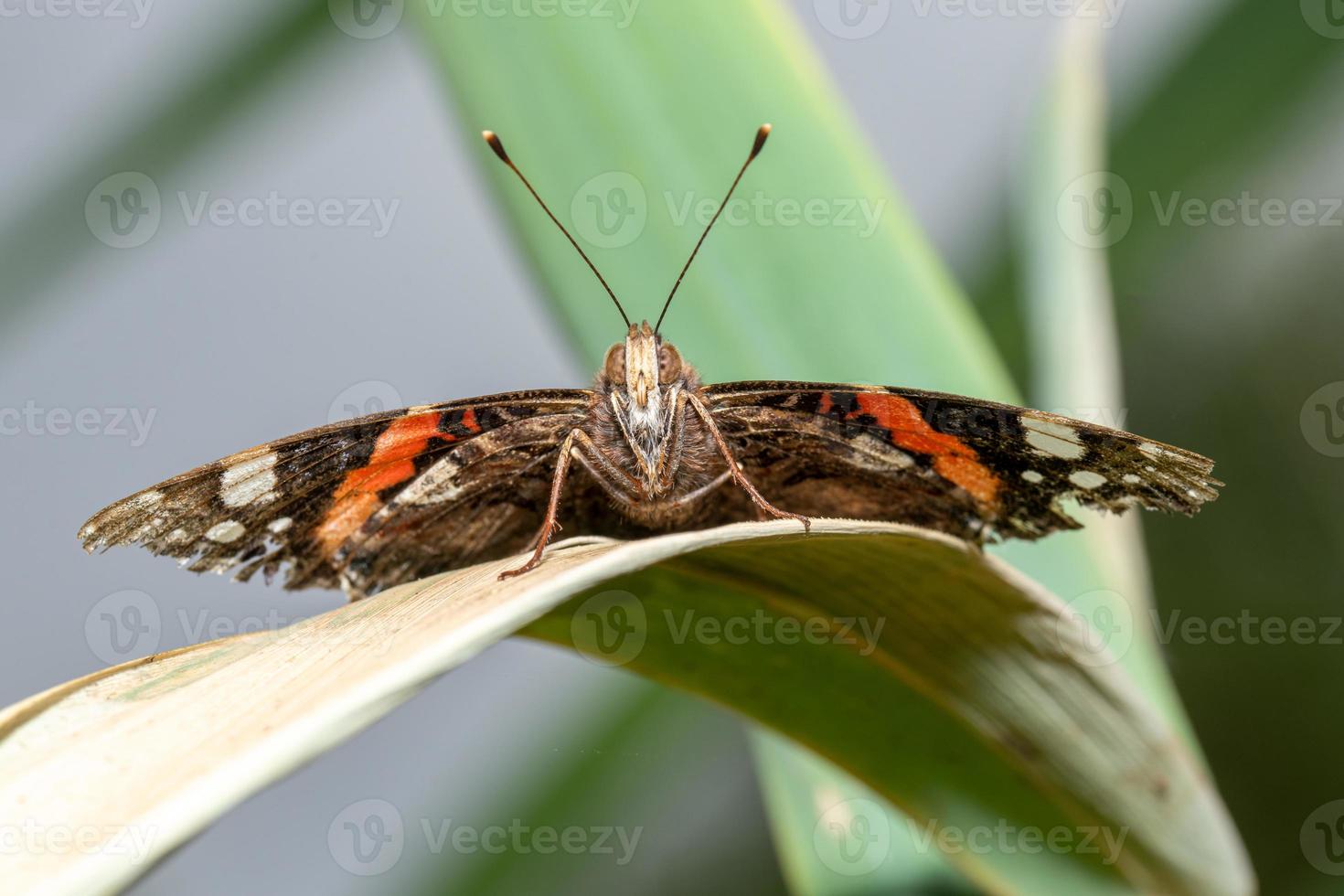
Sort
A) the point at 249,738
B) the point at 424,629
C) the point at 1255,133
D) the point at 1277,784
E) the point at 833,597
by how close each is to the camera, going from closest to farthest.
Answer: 1. the point at 249,738
2. the point at 424,629
3. the point at 833,597
4. the point at 1255,133
5. the point at 1277,784

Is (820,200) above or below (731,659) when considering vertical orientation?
above

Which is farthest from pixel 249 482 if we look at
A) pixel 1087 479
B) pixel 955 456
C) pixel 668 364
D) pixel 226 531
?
pixel 1087 479

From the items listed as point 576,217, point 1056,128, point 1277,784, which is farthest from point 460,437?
point 1277,784

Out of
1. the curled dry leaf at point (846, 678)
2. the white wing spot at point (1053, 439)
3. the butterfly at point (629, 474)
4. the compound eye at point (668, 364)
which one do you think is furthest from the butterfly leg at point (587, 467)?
the white wing spot at point (1053, 439)

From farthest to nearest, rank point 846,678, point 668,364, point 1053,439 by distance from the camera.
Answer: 1. point 668,364
2. point 1053,439
3. point 846,678

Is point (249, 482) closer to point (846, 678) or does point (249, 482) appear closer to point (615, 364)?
point (615, 364)

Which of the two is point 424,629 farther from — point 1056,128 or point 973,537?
point 1056,128

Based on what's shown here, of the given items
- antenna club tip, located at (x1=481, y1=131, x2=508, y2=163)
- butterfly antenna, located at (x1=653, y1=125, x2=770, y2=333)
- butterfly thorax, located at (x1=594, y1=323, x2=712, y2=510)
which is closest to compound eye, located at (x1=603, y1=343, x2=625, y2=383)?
butterfly thorax, located at (x1=594, y1=323, x2=712, y2=510)

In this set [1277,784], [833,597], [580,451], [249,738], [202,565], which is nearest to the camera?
[249,738]
